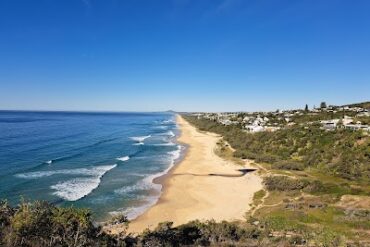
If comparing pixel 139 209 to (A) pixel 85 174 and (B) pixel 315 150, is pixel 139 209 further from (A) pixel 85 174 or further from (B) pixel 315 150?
(B) pixel 315 150

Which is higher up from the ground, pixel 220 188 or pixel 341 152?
pixel 341 152

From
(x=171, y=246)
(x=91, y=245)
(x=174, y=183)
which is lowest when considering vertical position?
(x=174, y=183)

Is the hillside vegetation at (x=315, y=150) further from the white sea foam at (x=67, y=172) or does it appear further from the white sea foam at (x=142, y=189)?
the white sea foam at (x=67, y=172)

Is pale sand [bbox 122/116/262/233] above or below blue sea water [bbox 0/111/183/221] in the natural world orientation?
below

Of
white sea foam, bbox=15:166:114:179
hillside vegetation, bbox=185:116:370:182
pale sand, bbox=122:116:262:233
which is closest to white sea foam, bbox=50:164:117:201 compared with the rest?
white sea foam, bbox=15:166:114:179

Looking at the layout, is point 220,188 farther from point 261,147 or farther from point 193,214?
point 261,147

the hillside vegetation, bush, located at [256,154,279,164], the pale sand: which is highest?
the hillside vegetation

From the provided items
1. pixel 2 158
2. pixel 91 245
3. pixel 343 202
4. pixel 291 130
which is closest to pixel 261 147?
pixel 291 130

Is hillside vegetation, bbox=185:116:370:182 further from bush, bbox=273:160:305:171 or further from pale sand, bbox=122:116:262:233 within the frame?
pale sand, bbox=122:116:262:233
